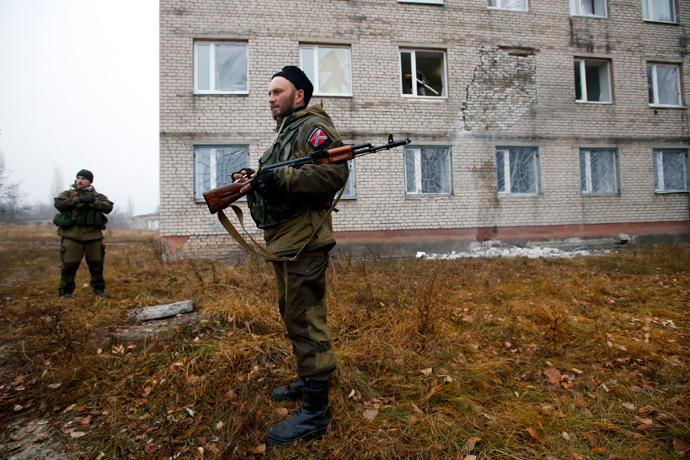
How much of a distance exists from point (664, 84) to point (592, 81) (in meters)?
2.20

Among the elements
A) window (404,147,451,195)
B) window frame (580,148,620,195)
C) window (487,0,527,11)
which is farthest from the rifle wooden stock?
window (487,0,527,11)

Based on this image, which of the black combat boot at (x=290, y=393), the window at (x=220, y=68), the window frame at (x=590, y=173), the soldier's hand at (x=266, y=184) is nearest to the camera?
the soldier's hand at (x=266, y=184)

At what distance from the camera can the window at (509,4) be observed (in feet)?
31.0

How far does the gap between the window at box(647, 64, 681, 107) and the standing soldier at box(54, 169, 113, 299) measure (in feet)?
46.3

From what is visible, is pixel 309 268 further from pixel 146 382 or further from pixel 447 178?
pixel 447 178

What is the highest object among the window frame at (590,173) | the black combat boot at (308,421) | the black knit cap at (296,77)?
the window frame at (590,173)

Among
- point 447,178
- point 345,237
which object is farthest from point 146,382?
point 447,178

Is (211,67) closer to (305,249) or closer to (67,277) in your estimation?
(67,277)

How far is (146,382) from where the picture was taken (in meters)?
2.42

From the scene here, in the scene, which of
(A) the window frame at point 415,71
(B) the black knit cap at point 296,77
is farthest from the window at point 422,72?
(B) the black knit cap at point 296,77

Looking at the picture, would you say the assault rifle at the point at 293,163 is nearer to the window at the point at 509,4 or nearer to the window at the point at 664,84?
the window at the point at 509,4

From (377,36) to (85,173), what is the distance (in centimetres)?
721

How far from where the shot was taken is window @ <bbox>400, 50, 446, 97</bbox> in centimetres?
898

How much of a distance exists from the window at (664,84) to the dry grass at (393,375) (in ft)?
29.3
